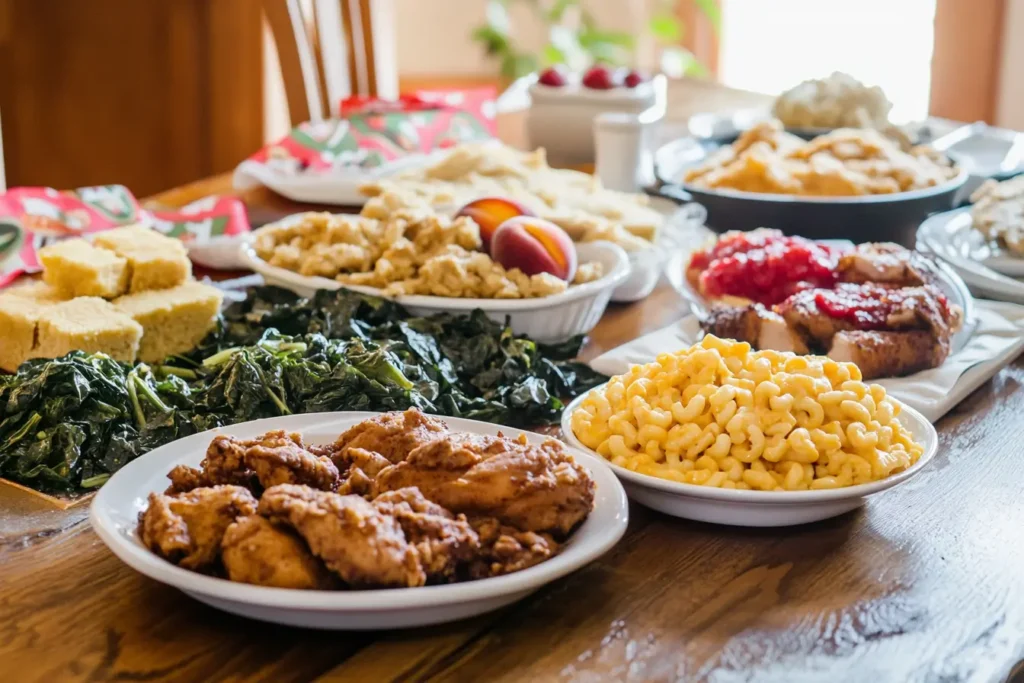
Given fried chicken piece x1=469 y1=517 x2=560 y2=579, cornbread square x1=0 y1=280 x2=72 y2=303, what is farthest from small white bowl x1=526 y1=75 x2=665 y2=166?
fried chicken piece x1=469 y1=517 x2=560 y2=579

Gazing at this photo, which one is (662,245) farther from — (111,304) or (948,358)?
(111,304)

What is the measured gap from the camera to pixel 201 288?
6.30 feet

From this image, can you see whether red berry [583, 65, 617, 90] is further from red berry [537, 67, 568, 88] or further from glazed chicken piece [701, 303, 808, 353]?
glazed chicken piece [701, 303, 808, 353]

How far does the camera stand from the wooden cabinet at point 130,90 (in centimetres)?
496

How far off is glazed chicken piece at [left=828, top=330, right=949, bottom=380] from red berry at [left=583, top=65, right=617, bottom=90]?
184 cm

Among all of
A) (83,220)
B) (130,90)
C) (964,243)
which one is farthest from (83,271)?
(130,90)

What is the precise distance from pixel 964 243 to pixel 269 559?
5.86 ft

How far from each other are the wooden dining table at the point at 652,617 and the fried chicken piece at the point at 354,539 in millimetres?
99

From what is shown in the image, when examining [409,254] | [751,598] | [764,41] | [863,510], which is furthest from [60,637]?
[764,41]

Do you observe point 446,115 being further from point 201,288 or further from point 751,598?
point 751,598

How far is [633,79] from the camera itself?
3375 millimetres

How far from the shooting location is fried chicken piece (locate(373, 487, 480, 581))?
1011mm

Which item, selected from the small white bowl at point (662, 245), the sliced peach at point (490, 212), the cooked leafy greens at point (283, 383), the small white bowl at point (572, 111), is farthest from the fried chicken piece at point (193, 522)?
the small white bowl at point (572, 111)

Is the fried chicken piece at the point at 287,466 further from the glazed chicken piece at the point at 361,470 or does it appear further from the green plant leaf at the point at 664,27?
the green plant leaf at the point at 664,27
